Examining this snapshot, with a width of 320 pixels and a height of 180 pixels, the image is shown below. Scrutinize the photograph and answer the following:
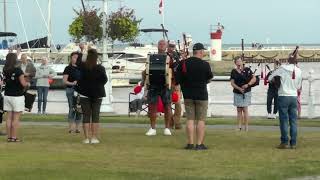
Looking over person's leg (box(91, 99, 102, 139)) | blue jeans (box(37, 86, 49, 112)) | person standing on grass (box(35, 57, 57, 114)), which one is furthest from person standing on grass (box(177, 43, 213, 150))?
person standing on grass (box(35, 57, 57, 114))

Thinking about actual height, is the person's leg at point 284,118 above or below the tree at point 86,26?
below

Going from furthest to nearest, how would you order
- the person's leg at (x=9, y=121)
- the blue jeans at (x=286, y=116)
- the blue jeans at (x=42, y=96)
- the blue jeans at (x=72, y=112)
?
the blue jeans at (x=42, y=96) < the blue jeans at (x=72, y=112) < the person's leg at (x=9, y=121) < the blue jeans at (x=286, y=116)

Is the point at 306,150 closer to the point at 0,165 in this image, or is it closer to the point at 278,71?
the point at 278,71

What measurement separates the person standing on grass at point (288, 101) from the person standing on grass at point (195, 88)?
1409 millimetres

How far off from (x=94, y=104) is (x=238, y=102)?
402 cm

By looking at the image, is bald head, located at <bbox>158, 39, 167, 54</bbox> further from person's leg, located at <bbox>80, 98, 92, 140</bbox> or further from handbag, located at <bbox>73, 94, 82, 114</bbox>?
person's leg, located at <bbox>80, 98, 92, 140</bbox>

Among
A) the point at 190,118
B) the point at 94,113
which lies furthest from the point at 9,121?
the point at 190,118

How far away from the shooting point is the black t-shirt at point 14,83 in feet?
45.7

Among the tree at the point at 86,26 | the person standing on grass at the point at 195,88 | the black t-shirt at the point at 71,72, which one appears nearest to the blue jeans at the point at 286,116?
the person standing on grass at the point at 195,88

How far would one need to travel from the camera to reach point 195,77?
42.9 feet

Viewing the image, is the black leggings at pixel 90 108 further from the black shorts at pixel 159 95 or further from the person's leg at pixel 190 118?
the person's leg at pixel 190 118

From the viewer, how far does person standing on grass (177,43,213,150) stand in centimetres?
1307

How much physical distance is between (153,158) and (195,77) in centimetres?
204

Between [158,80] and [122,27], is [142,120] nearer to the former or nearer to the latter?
[158,80]
